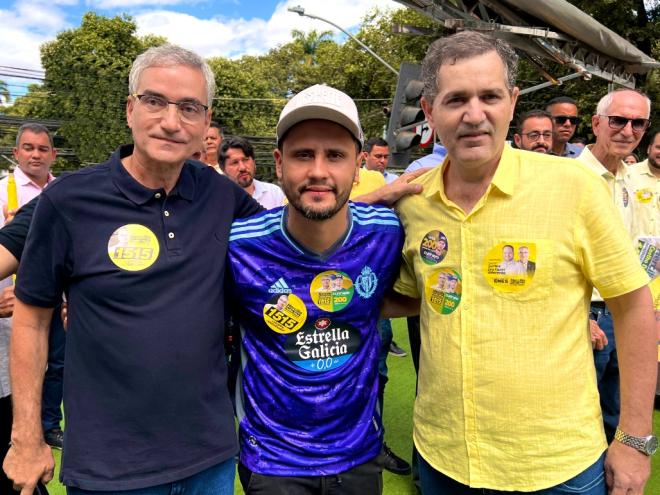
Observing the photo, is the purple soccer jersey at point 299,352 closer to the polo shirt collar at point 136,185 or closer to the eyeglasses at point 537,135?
the polo shirt collar at point 136,185

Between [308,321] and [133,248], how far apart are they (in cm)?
64

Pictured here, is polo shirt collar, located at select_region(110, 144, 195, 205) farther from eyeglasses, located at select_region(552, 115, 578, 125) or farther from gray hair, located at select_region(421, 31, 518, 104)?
eyeglasses, located at select_region(552, 115, 578, 125)

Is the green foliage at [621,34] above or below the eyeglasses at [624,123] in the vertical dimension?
above

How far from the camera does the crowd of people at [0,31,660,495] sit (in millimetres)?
1638

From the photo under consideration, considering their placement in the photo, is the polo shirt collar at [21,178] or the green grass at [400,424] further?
the polo shirt collar at [21,178]

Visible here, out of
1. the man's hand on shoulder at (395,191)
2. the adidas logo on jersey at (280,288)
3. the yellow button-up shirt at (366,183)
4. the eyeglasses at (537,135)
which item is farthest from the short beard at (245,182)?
the adidas logo on jersey at (280,288)

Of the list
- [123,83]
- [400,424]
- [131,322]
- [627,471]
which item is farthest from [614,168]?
[123,83]

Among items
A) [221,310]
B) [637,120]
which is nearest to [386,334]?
[637,120]

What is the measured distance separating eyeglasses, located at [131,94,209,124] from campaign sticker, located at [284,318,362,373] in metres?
0.85

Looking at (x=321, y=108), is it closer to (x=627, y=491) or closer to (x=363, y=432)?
(x=363, y=432)

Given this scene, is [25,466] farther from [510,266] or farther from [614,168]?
[614,168]

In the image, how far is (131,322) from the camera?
1652 millimetres

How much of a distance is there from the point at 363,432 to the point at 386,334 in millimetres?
2336

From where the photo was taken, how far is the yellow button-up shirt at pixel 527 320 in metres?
1.62
